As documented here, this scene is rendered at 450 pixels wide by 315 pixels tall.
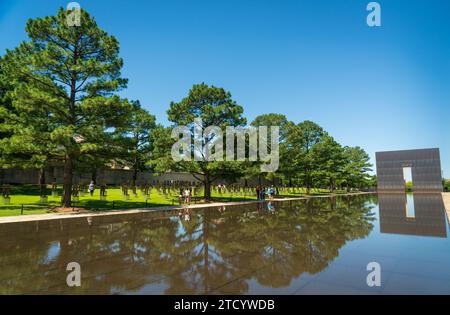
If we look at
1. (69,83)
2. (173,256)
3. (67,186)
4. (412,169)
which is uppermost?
(69,83)

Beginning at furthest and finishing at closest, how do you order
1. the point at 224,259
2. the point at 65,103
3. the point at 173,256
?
the point at 65,103, the point at 173,256, the point at 224,259

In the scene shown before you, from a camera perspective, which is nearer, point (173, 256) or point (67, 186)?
point (173, 256)

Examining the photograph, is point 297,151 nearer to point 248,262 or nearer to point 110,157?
point 110,157

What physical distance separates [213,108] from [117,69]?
1141 cm

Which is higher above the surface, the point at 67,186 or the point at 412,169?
the point at 412,169

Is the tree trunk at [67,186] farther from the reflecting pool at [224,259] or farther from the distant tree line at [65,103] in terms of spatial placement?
the reflecting pool at [224,259]

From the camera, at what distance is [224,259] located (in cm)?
747

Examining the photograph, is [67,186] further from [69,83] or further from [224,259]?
[224,259]

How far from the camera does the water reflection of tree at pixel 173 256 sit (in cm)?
564

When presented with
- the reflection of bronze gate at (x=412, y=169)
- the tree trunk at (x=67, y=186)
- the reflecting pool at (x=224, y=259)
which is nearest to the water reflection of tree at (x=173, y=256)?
the reflecting pool at (x=224, y=259)

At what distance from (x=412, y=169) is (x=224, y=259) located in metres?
73.0

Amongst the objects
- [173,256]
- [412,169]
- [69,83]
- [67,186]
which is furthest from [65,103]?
[412,169]

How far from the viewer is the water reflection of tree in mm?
5641
